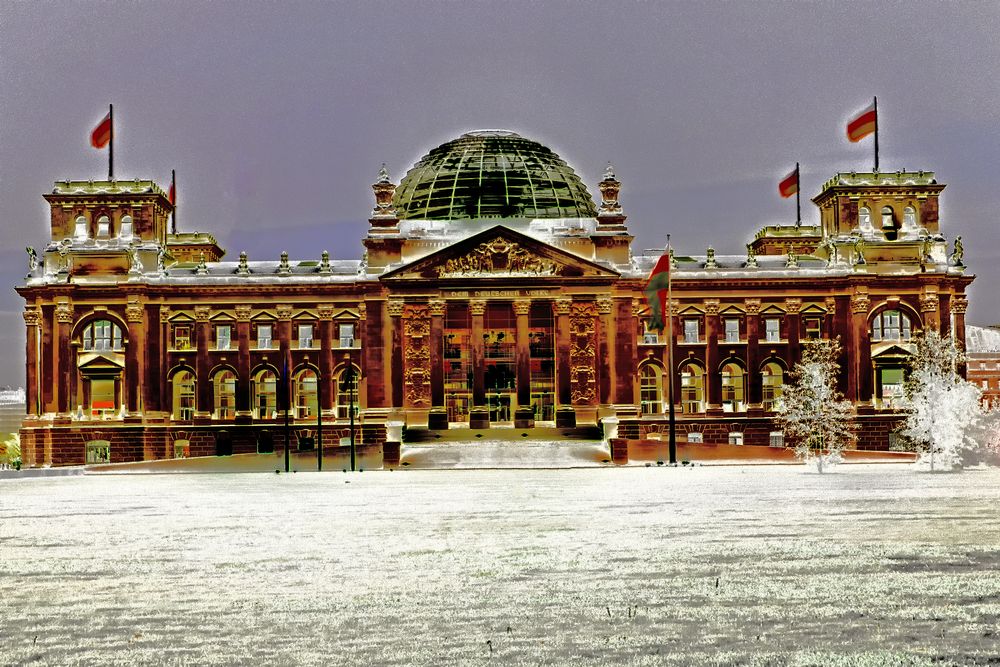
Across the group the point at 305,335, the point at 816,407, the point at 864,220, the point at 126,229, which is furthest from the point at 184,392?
the point at 864,220

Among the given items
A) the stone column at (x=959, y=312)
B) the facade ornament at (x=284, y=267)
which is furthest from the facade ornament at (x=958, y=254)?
the facade ornament at (x=284, y=267)

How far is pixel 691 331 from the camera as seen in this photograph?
302ft

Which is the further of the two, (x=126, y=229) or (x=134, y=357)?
(x=126, y=229)

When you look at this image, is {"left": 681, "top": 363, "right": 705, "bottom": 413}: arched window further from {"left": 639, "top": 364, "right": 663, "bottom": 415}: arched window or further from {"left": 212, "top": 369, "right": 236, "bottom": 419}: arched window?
{"left": 212, "top": 369, "right": 236, "bottom": 419}: arched window

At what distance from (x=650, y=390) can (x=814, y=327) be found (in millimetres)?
12485

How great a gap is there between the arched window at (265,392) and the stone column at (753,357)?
33.3 m

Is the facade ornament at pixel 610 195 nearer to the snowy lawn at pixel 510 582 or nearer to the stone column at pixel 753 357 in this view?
the stone column at pixel 753 357

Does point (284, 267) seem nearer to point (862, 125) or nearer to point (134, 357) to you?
point (134, 357)

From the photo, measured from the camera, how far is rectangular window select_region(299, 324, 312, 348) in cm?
9200

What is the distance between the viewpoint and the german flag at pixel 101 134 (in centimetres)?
8662

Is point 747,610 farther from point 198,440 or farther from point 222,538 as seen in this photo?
point 198,440

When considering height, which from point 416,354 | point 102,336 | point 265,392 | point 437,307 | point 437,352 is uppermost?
point 437,307

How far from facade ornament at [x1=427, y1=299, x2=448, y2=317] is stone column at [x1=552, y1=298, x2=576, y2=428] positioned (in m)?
7.48

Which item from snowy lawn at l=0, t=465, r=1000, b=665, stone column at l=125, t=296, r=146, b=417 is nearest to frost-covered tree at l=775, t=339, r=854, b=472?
snowy lawn at l=0, t=465, r=1000, b=665
